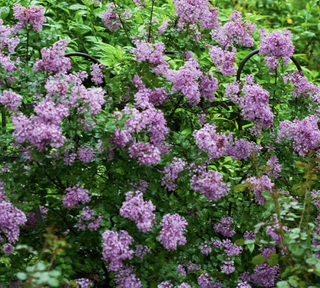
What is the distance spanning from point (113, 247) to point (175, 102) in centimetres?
89

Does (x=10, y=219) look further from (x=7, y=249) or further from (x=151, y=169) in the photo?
(x=151, y=169)

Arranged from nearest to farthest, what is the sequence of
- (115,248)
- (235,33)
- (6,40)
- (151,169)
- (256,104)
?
(115,248)
(151,169)
(6,40)
(256,104)
(235,33)

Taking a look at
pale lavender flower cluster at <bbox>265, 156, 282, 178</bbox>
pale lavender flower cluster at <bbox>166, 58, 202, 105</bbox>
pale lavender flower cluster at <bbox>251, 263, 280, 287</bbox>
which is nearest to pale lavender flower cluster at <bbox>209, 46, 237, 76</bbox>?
pale lavender flower cluster at <bbox>166, 58, 202, 105</bbox>

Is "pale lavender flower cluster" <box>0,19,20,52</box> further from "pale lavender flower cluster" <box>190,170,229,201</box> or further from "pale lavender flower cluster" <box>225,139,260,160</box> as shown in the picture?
"pale lavender flower cluster" <box>225,139,260,160</box>

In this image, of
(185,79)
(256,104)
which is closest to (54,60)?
(185,79)

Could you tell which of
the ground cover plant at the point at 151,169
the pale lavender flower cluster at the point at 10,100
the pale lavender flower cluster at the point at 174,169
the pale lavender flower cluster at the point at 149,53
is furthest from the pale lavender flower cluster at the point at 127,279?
the pale lavender flower cluster at the point at 149,53

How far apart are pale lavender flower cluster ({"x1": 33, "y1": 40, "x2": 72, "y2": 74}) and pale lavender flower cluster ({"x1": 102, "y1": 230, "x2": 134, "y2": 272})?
29.3 inches

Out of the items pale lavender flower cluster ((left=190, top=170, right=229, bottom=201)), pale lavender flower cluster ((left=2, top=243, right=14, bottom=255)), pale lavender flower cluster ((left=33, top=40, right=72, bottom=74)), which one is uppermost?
pale lavender flower cluster ((left=33, top=40, right=72, bottom=74))

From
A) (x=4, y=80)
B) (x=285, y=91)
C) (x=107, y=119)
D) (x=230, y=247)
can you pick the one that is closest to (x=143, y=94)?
(x=107, y=119)

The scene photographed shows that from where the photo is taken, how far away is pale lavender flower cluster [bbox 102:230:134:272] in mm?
2355

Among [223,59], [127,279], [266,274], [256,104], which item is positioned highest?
[223,59]

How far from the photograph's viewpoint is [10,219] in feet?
7.89

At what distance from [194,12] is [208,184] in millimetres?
953

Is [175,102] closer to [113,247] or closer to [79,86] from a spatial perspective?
[79,86]
